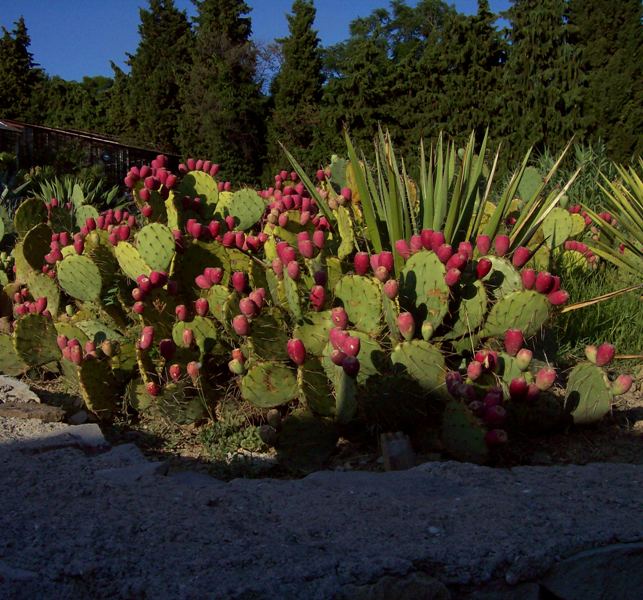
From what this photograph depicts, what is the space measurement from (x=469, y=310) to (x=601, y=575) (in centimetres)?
141

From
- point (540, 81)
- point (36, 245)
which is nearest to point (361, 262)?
point (36, 245)

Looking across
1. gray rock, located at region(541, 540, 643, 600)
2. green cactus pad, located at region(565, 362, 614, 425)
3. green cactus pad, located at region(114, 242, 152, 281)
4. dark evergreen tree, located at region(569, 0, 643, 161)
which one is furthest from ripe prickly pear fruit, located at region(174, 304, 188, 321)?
dark evergreen tree, located at region(569, 0, 643, 161)

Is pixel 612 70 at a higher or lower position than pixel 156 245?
higher

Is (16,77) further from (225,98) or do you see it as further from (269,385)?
(269,385)

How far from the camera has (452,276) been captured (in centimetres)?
296

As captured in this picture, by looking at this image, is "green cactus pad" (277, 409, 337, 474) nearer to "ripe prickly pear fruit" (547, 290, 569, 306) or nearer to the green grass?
"ripe prickly pear fruit" (547, 290, 569, 306)

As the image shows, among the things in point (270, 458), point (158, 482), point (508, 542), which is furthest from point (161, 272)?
Answer: point (508, 542)

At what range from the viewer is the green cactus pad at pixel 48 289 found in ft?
14.7

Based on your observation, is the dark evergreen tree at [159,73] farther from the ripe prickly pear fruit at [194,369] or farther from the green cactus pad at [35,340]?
the ripe prickly pear fruit at [194,369]

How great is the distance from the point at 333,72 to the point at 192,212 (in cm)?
2745

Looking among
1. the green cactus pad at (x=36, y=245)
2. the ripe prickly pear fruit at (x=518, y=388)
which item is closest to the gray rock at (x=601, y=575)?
the ripe prickly pear fruit at (x=518, y=388)

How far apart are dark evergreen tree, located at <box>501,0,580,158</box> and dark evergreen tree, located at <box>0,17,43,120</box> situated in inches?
675

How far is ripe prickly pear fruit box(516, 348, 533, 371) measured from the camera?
9.47 feet

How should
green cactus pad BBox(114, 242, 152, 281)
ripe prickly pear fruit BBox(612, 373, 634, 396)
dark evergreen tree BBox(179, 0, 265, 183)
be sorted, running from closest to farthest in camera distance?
ripe prickly pear fruit BBox(612, 373, 634, 396) → green cactus pad BBox(114, 242, 152, 281) → dark evergreen tree BBox(179, 0, 265, 183)
